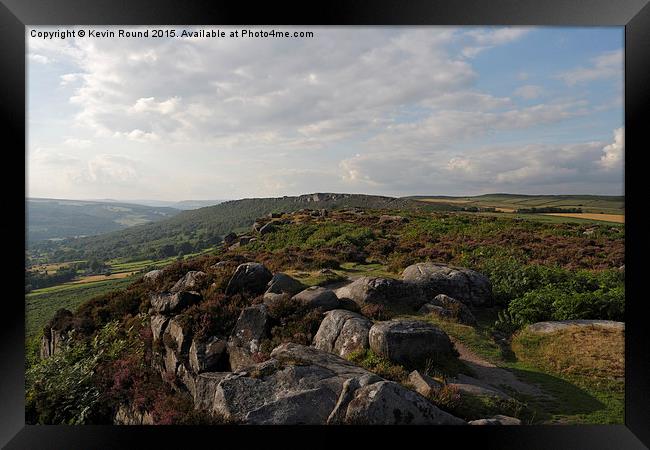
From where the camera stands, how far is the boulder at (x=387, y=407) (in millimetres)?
5465

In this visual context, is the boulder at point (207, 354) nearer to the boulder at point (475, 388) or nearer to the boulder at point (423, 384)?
the boulder at point (423, 384)

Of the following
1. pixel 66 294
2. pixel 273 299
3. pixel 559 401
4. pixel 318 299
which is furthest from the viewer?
pixel 66 294

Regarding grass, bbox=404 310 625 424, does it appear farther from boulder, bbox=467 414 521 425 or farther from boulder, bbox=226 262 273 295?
boulder, bbox=226 262 273 295

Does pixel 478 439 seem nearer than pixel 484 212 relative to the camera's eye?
Yes

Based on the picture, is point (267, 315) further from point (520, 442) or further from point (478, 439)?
point (520, 442)

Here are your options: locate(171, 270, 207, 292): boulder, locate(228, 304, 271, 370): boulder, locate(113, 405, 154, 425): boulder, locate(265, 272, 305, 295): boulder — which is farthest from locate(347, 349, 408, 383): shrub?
locate(171, 270, 207, 292): boulder

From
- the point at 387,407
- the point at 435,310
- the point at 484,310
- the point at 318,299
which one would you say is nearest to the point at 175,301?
the point at 318,299

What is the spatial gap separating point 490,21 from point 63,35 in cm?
1082

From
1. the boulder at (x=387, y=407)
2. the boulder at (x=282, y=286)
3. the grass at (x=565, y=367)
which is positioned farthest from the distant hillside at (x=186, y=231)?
the grass at (x=565, y=367)

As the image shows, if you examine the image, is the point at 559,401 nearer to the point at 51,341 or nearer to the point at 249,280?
the point at 249,280

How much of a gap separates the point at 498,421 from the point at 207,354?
6.83 metres

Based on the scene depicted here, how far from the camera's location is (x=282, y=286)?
10328mm

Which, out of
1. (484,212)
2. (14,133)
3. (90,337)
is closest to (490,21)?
(14,133)

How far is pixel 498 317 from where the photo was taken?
1042 centimetres
